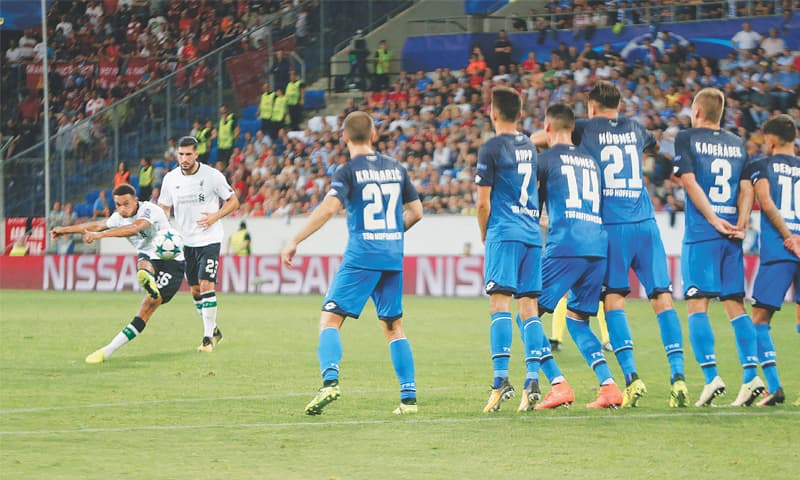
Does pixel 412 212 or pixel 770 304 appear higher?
pixel 412 212

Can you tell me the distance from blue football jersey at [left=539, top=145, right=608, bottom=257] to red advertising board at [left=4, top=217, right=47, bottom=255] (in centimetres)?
2597

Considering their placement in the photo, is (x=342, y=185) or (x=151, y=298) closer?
(x=342, y=185)

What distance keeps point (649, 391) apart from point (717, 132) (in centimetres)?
251

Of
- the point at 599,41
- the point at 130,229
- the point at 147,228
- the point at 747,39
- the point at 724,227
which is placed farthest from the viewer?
the point at 599,41

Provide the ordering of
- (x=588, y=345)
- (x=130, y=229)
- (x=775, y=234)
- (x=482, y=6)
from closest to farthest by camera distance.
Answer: (x=588, y=345) < (x=775, y=234) < (x=130, y=229) < (x=482, y=6)

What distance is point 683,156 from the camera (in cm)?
1020

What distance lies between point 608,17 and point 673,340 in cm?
2389

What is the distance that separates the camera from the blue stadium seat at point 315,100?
121ft

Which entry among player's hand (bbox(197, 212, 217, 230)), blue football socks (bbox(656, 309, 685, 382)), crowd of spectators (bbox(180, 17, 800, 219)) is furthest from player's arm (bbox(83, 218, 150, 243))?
crowd of spectators (bbox(180, 17, 800, 219))

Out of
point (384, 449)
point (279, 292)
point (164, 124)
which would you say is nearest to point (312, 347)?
point (384, 449)

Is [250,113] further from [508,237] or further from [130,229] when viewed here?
[508,237]

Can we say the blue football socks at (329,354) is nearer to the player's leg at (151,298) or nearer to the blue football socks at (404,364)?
the blue football socks at (404,364)

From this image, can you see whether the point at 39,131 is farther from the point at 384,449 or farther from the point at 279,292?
the point at 384,449

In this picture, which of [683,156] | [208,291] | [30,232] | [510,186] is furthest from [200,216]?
[30,232]
